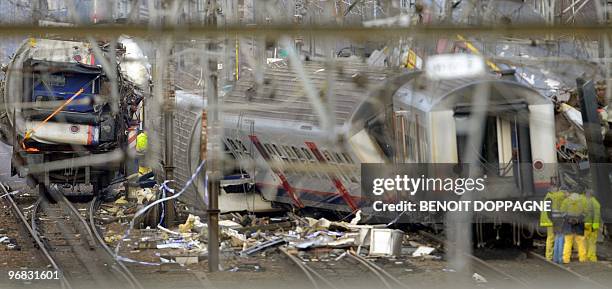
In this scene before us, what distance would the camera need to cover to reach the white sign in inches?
218

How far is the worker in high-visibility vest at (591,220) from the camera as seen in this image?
726 centimetres

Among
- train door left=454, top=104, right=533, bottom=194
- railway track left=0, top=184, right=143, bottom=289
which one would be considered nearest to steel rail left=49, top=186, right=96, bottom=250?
railway track left=0, top=184, right=143, bottom=289

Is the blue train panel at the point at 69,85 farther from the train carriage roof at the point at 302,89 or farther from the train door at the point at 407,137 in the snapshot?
the train door at the point at 407,137

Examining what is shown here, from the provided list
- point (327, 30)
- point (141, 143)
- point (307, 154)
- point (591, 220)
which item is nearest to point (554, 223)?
point (591, 220)

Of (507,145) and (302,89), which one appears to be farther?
(507,145)

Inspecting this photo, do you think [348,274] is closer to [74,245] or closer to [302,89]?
[302,89]

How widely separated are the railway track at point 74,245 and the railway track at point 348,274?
1.46 m

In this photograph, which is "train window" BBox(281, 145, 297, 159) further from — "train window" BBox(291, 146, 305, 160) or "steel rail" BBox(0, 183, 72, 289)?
"steel rail" BBox(0, 183, 72, 289)

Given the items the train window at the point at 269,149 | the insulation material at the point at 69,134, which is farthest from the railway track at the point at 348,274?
the insulation material at the point at 69,134

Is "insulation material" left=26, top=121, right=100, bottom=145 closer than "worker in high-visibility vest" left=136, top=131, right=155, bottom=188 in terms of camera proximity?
Yes

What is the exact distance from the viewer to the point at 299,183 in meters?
8.75

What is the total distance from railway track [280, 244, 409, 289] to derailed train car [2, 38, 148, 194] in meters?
3.11

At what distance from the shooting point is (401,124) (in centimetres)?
661

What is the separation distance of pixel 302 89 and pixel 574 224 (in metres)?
2.86
